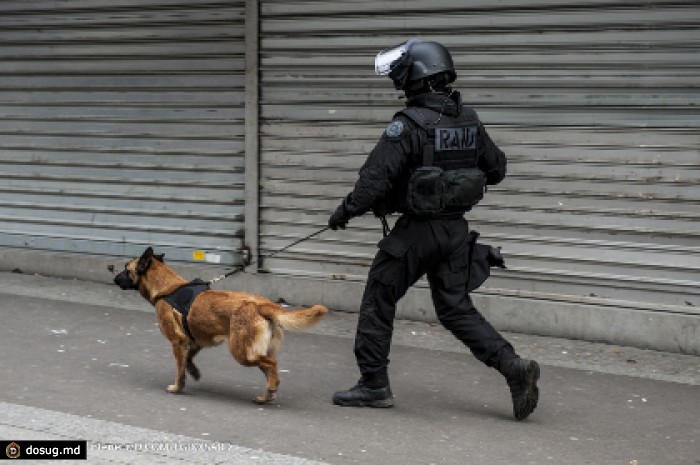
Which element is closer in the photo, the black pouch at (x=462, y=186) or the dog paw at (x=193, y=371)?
the black pouch at (x=462, y=186)

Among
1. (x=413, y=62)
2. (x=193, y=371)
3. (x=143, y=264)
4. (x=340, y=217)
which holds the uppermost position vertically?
(x=413, y=62)

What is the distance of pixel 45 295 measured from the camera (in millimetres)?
10562

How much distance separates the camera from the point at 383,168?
678 centimetres

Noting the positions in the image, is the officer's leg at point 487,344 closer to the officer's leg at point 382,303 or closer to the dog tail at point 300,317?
the officer's leg at point 382,303

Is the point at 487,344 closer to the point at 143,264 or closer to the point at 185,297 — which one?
the point at 185,297

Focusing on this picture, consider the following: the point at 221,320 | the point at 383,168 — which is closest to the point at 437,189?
the point at 383,168

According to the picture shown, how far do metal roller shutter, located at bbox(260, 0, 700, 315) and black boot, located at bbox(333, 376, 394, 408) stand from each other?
242 cm

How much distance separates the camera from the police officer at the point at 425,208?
6.82 meters

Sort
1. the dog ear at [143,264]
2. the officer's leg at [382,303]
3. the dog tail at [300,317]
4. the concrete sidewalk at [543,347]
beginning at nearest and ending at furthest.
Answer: the dog tail at [300,317]
the officer's leg at [382,303]
the dog ear at [143,264]
the concrete sidewalk at [543,347]

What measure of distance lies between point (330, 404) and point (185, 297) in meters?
1.04

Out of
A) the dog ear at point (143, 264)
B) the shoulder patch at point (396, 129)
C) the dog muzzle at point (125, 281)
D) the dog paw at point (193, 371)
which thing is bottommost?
the dog paw at point (193, 371)

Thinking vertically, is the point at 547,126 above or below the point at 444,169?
above

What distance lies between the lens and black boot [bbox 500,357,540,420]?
6828mm

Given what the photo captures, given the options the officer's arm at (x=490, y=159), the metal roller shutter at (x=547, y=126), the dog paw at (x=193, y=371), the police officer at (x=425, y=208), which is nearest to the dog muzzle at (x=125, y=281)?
the dog paw at (x=193, y=371)
